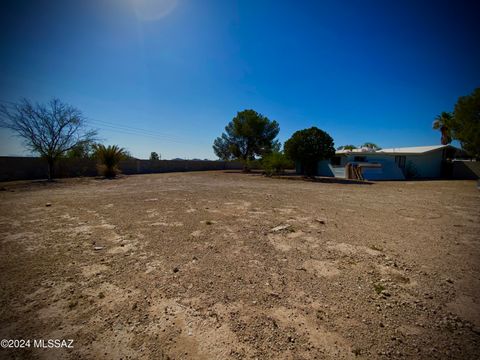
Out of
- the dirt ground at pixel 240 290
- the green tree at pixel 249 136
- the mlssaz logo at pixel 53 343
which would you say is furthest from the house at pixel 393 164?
the mlssaz logo at pixel 53 343

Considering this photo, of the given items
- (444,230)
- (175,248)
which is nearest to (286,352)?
(175,248)

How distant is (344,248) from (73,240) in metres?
4.80

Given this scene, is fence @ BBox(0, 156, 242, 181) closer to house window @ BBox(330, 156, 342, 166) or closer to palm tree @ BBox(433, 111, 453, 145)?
house window @ BBox(330, 156, 342, 166)

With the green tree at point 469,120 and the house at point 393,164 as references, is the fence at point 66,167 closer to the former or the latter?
the house at point 393,164

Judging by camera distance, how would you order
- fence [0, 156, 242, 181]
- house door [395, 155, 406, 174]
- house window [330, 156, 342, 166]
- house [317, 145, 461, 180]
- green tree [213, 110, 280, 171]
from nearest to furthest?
fence [0, 156, 242, 181] < house [317, 145, 461, 180] < house door [395, 155, 406, 174] < house window [330, 156, 342, 166] < green tree [213, 110, 280, 171]

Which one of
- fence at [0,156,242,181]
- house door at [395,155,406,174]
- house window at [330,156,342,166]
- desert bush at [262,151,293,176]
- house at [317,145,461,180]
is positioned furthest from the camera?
house window at [330,156,342,166]

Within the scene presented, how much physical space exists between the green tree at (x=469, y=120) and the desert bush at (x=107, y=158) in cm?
2805

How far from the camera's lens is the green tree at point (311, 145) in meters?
15.2

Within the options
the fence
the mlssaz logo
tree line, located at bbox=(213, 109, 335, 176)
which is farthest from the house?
the fence

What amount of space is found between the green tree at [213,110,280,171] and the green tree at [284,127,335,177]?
33.2 ft

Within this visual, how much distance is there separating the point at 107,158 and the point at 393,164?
85.8ft

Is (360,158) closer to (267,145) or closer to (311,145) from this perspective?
(311,145)

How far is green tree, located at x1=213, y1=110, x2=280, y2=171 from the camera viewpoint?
83.6ft

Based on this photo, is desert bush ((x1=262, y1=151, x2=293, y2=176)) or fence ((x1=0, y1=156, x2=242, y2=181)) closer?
fence ((x1=0, y1=156, x2=242, y2=181))
